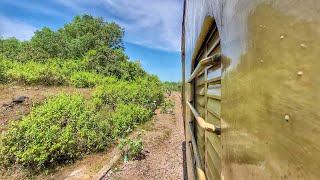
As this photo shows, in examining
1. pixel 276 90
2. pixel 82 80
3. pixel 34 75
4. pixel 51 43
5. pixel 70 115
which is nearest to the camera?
pixel 276 90

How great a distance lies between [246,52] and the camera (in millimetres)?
589

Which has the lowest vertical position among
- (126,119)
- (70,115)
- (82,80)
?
(126,119)

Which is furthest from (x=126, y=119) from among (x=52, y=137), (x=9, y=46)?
(x=9, y=46)

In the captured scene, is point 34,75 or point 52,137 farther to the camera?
point 34,75

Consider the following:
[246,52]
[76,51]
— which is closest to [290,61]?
[246,52]

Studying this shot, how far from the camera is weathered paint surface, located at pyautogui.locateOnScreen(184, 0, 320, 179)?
1.17ft

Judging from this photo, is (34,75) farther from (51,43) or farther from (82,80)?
(51,43)

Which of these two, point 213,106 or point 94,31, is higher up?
point 94,31

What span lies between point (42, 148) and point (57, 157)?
551 mm

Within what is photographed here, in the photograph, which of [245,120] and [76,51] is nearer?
[245,120]

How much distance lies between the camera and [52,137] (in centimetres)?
542

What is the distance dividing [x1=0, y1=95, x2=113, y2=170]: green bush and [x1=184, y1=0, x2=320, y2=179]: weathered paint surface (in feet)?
17.2

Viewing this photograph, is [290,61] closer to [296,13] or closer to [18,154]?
[296,13]

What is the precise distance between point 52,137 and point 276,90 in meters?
5.66
